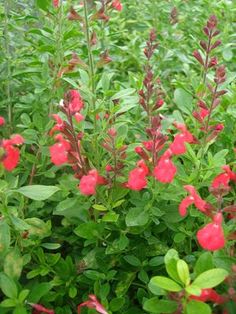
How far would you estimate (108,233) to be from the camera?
78.4 inches

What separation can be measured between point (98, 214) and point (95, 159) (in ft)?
0.71

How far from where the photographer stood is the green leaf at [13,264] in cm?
175

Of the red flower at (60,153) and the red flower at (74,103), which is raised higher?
the red flower at (74,103)

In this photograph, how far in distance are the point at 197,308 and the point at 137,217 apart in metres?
0.49

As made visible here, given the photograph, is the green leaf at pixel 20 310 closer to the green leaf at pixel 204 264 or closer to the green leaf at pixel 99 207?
the green leaf at pixel 99 207

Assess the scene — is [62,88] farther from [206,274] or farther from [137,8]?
[137,8]

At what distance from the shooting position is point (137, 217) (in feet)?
6.06

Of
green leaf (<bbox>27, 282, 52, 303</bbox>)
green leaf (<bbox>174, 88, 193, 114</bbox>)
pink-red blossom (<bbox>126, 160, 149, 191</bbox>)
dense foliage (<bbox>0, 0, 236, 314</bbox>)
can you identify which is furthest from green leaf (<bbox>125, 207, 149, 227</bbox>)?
green leaf (<bbox>174, 88, 193, 114</bbox>)

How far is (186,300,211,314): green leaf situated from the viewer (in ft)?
4.62

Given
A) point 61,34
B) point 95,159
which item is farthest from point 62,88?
point 95,159

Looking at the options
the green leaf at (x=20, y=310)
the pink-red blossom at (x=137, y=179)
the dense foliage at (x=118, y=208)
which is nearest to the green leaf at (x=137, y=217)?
the dense foliage at (x=118, y=208)

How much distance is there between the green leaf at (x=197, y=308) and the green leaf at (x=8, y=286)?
1.94 ft

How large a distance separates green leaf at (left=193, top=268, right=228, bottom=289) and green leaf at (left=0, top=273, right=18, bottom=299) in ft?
2.03

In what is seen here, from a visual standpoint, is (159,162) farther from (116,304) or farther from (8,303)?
(8,303)
